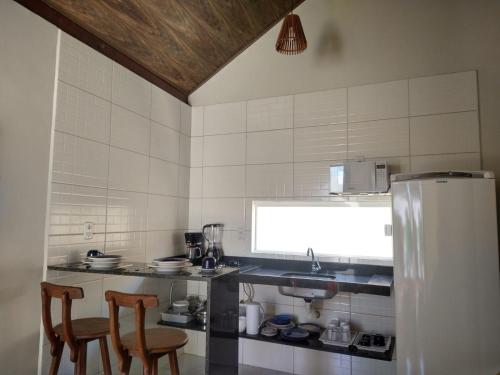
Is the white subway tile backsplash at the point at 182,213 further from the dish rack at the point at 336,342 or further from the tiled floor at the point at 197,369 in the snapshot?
the dish rack at the point at 336,342

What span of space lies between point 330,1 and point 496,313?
2595mm

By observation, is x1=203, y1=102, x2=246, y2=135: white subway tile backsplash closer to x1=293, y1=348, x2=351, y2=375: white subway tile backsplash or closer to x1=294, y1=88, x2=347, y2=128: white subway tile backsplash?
x1=294, y1=88, x2=347, y2=128: white subway tile backsplash

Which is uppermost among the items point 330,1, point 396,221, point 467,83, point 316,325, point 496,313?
point 330,1

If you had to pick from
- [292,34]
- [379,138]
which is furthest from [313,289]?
[292,34]

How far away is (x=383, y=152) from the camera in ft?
9.40

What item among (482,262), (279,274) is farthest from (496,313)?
(279,274)

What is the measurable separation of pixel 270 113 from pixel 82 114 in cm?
158

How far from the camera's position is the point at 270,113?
332 cm

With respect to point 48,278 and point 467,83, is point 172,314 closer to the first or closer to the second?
point 48,278

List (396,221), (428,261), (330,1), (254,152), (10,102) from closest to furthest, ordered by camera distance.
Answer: (10,102) < (428,261) < (396,221) < (330,1) < (254,152)

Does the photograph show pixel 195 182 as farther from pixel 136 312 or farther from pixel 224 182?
pixel 136 312

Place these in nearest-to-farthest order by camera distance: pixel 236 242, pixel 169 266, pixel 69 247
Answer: pixel 169 266, pixel 69 247, pixel 236 242

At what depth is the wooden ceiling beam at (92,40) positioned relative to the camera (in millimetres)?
2162

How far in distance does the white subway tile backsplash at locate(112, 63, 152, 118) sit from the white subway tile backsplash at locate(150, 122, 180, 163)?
17 centimetres
